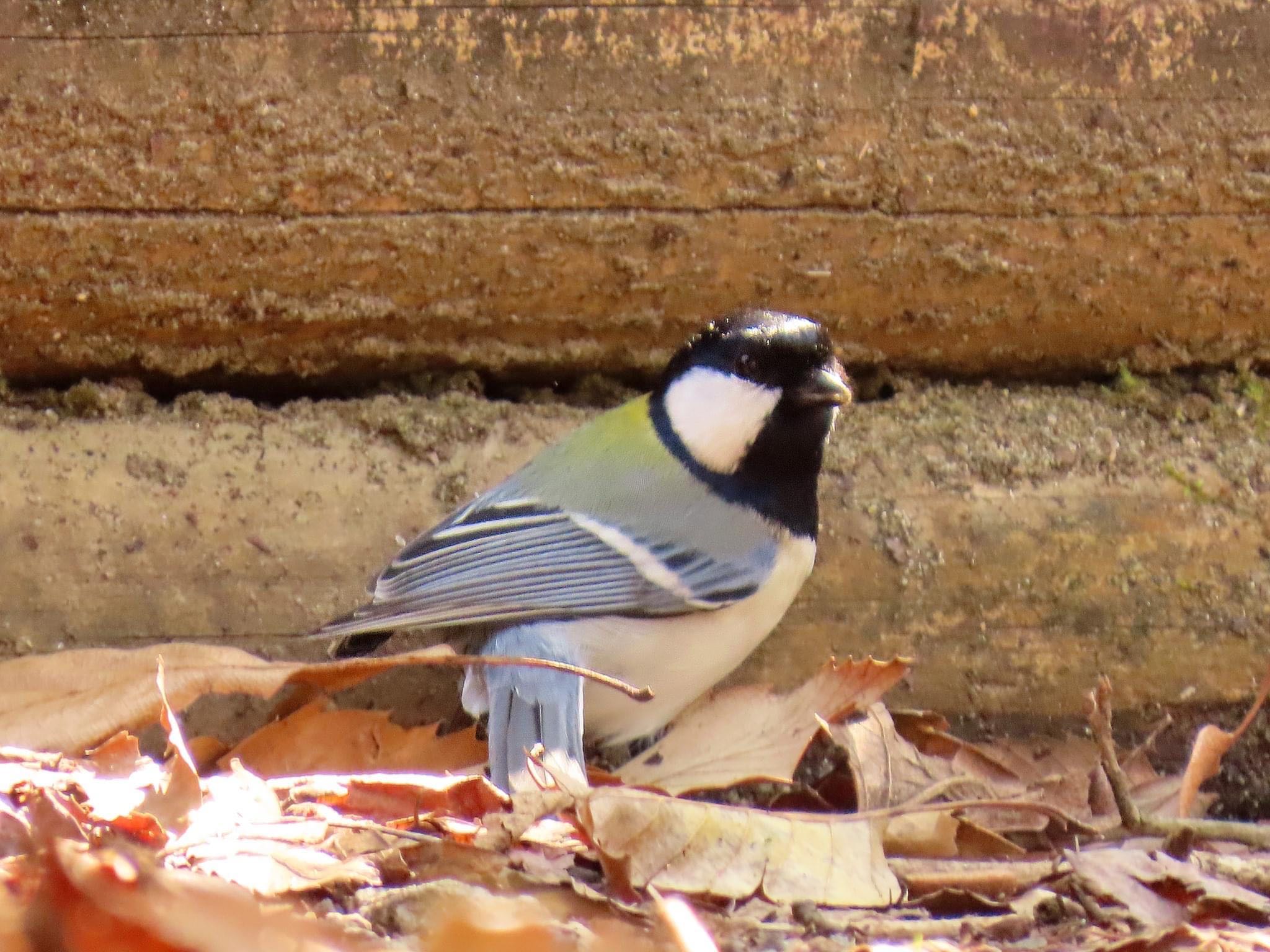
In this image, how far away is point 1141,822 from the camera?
160cm

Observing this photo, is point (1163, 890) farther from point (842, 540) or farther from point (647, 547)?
point (647, 547)

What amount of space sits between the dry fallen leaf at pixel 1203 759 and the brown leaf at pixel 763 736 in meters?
0.41

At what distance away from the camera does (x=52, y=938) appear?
34.1 inches

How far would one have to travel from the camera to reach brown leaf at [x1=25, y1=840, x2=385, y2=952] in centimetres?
86

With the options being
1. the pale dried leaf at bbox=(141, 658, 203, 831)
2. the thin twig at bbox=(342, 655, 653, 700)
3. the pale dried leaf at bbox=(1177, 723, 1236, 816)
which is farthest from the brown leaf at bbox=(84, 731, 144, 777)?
the pale dried leaf at bbox=(1177, 723, 1236, 816)

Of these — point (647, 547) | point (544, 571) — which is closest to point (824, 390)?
point (647, 547)

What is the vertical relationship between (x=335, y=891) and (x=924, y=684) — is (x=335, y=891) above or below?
above

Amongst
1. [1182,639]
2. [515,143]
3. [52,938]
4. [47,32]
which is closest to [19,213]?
[47,32]

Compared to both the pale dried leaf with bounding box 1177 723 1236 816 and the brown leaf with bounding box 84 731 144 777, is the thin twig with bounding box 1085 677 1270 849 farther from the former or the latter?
the brown leaf with bounding box 84 731 144 777

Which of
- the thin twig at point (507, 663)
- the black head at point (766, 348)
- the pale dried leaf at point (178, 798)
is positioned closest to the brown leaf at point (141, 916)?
the pale dried leaf at point (178, 798)

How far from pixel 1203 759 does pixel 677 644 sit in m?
0.75

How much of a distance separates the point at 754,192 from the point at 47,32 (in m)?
1.01

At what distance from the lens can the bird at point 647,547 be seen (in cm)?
192

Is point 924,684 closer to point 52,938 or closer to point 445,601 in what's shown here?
point 445,601
